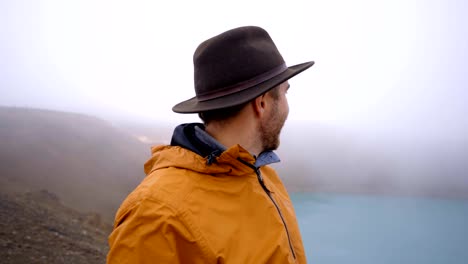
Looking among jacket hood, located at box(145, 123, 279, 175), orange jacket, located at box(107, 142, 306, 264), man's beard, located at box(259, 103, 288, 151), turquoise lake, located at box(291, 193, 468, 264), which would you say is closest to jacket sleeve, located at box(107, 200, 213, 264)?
orange jacket, located at box(107, 142, 306, 264)

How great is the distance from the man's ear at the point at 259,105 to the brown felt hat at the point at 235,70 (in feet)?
0.19

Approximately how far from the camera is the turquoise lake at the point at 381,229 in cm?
1398

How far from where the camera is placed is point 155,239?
1059mm

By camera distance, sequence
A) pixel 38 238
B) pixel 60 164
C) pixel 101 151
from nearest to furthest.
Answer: pixel 38 238, pixel 60 164, pixel 101 151

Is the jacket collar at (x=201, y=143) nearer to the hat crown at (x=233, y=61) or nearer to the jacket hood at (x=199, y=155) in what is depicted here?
the jacket hood at (x=199, y=155)

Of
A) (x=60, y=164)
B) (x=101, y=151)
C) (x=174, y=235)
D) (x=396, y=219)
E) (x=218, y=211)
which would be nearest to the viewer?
(x=174, y=235)

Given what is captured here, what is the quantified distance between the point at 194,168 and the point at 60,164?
14.6 m

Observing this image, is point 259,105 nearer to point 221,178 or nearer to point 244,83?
point 244,83

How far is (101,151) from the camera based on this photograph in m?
18.0

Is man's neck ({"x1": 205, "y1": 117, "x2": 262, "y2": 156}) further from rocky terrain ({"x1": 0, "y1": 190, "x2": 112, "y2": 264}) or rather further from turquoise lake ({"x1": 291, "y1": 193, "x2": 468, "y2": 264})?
turquoise lake ({"x1": 291, "y1": 193, "x2": 468, "y2": 264})

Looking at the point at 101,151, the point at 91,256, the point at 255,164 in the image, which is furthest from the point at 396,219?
the point at 255,164

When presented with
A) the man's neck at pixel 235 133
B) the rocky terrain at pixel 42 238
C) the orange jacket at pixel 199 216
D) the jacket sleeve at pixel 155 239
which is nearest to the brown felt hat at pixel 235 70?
the man's neck at pixel 235 133

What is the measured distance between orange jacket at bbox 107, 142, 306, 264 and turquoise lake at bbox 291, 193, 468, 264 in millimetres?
12740

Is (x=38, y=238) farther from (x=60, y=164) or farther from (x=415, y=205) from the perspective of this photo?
(x=415, y=205)
